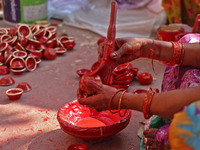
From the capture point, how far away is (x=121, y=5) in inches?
191

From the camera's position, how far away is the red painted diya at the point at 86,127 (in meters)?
1.89

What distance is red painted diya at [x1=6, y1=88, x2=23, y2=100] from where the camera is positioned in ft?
8.69

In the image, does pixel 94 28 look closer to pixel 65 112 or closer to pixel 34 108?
pixel 34 108

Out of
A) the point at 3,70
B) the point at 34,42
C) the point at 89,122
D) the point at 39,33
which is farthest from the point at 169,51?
the point at 39,33

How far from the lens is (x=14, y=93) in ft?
8.86

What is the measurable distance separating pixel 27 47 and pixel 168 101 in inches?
93.3

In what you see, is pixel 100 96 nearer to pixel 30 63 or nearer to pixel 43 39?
pixel 30 63

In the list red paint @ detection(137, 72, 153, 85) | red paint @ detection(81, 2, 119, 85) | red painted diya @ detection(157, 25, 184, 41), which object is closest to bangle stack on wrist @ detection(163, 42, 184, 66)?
red paint @ detection(81, 2, 119, 85)

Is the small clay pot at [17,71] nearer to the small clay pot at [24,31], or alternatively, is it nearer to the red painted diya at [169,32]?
the small clay pot at [24,31]

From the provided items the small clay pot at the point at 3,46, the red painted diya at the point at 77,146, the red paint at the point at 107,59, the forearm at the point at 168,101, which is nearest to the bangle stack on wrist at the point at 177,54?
the red paint at the point at 107,59

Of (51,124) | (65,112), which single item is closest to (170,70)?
(65,112)

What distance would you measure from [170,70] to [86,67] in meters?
1.46

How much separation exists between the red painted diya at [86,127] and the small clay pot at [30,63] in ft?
4.16

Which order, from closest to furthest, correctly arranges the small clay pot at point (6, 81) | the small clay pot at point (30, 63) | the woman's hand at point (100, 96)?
the woman's hand at point (100, 96) < the small clay pot at point (6, 81) < the small clay pot at point (30, 63)
